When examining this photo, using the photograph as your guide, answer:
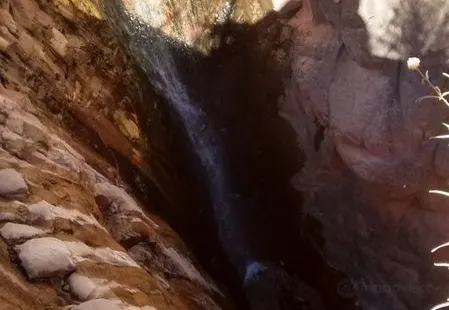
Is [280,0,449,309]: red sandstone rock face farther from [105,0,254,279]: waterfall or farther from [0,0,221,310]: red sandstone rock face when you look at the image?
[0,0,221,310]: red sandstone rock face

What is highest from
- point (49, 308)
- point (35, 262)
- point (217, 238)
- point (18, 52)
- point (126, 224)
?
point (18, 52)

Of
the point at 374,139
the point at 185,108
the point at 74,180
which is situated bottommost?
the point at 74,180

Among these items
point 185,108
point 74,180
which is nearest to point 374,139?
point 185,108

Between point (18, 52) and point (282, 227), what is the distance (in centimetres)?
258

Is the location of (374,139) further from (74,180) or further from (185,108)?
(74,180)

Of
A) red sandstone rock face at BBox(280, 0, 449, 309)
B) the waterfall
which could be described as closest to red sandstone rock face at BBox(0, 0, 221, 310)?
the waterfall

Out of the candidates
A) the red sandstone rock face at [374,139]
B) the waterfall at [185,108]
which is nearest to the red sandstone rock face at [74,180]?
the waterfall at [185,108]

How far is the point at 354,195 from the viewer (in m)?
4.45

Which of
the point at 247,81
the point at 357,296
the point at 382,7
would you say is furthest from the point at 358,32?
the point at 357,296

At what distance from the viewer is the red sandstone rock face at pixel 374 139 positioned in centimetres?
379

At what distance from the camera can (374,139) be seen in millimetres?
4023

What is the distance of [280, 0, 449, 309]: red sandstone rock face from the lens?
12.4 ft

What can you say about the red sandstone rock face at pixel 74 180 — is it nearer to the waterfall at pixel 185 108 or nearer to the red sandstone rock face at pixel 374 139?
the waterfall at pixel 185 108

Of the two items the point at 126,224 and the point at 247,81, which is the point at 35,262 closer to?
the point at 126,224
